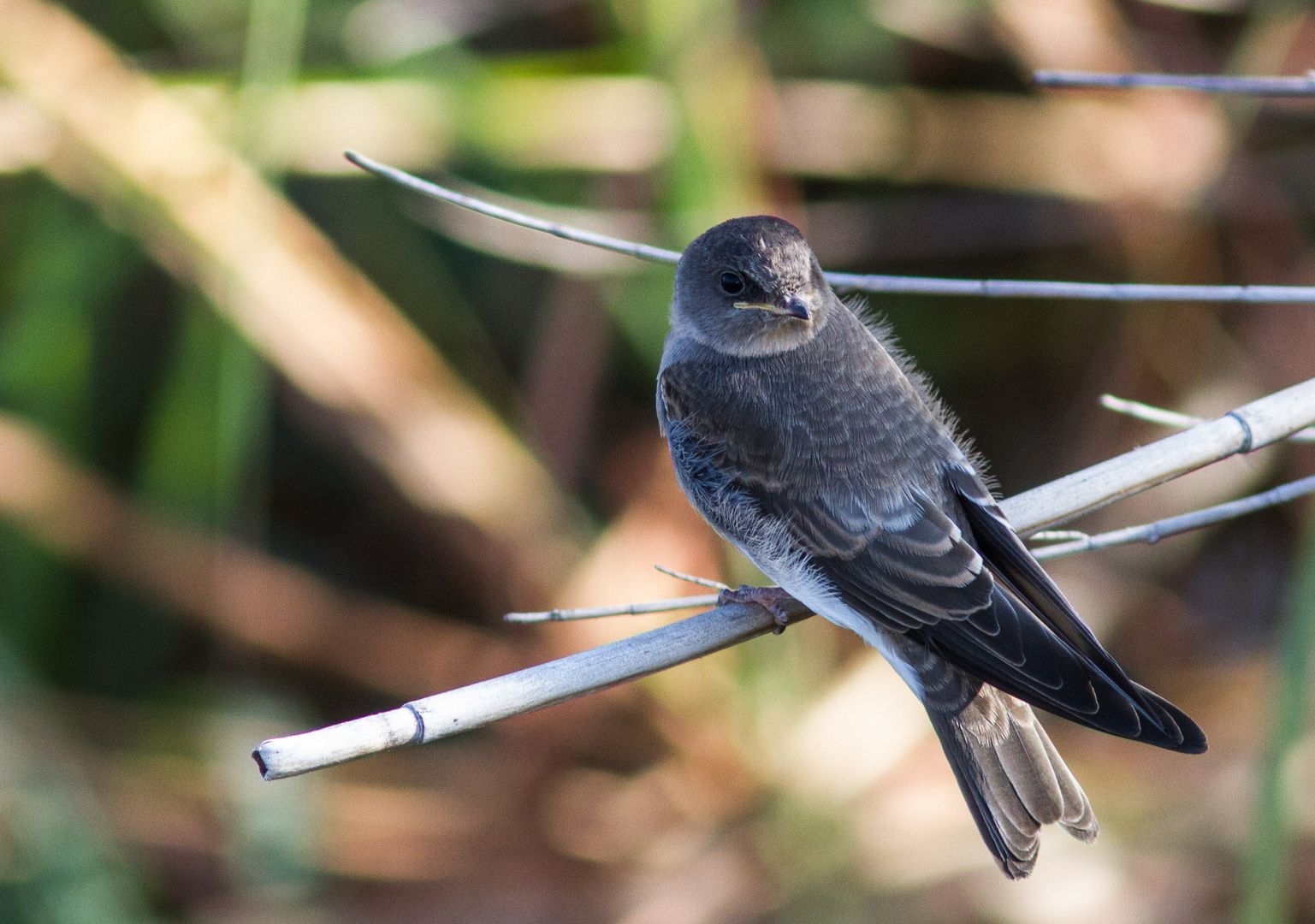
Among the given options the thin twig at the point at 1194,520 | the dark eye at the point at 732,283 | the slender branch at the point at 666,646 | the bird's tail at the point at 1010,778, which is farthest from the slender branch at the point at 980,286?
the bird's tail at the point at 1010,778

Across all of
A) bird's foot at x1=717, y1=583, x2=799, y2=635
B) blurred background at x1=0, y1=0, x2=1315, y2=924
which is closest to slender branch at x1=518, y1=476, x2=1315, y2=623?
bird's foot at x1=717, y1=583, x2=799, y2=635

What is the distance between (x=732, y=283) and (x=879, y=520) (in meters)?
0.53

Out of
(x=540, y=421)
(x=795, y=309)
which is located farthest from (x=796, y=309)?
(x=540, y=421)

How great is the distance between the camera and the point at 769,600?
189 cm

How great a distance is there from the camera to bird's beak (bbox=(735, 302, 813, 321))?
6.82ft

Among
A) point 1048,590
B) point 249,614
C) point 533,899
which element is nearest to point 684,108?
point 1048,590

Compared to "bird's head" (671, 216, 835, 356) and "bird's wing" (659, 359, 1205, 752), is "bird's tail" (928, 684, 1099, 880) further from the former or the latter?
"bird's head" (671, 216, 835, 356)

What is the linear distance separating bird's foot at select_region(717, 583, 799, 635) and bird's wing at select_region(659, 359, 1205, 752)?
0.07m

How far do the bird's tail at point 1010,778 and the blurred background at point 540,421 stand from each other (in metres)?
1.17

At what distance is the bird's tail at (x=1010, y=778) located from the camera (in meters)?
1.82

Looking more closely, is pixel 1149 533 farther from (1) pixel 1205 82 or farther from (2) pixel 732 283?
(2) pixel 732 283

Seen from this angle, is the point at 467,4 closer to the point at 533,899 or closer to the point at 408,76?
the point at 408,76

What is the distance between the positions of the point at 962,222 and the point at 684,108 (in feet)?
3.65

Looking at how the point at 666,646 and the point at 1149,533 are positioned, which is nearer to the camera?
the point at 666,646
